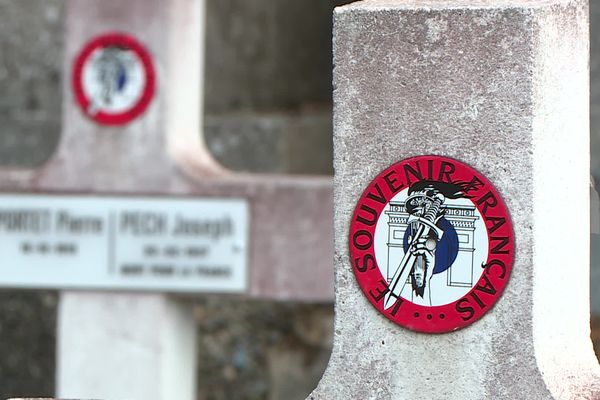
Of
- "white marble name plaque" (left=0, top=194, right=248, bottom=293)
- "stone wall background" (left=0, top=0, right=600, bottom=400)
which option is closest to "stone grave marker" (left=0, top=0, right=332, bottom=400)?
"white marble name plaque" (left=0, top=194, right=248, bottom=293)

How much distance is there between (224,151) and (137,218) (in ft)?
7.43

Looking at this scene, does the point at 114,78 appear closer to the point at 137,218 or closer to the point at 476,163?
the point at 137,218

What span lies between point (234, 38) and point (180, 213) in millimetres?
2780

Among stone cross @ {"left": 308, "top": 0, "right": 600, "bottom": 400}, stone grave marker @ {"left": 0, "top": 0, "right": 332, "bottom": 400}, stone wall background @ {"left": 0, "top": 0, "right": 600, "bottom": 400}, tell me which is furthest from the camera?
stone wall background @ {"left": 0, "top": 0, "right": 600, "bottom": 400}

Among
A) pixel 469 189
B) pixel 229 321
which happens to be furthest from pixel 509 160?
pixel 229 321

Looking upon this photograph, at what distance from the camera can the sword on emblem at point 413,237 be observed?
3215 millimetres

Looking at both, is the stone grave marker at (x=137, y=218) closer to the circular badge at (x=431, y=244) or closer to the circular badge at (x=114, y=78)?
the circular badge at (x=114, y=78)

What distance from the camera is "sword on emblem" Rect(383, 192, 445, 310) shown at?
3215mm

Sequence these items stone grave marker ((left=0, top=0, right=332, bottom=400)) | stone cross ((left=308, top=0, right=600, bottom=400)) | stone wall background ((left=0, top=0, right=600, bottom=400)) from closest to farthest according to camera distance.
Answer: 1. stone cross ((left=308, top=0, right=600, bottom=400))
2. stone grave marker ((left=0, top=0, right=332, bottom=400))
3. stone wall background ((left=0, top=0, right=600, bottom=400))

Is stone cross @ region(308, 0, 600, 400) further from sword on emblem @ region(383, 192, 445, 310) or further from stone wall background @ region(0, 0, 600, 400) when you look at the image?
stone wall background @ region(0, 0, 600, 400)

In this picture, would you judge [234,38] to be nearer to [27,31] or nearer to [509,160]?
[27,31]

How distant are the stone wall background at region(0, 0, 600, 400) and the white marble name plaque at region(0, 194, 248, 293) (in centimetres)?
186

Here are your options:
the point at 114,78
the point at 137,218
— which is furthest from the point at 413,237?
the point at 114,78

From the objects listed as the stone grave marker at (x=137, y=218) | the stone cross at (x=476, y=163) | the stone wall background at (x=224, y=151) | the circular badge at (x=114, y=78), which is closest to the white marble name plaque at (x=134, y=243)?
the stone grave marker at (x=137, y=218)
